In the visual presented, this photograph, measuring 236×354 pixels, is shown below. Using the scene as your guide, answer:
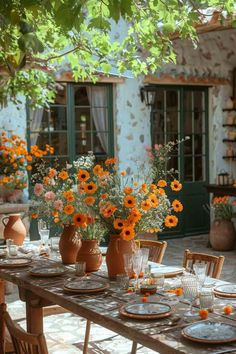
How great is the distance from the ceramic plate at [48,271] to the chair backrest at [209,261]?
2.54 feet

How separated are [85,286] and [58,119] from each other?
5124 mm

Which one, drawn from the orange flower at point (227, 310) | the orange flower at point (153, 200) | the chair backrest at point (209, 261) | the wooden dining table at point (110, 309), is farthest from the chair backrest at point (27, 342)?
the chair backrest at point (209, 261)

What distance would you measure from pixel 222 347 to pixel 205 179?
23.5 feet

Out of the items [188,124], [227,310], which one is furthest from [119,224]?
[188,124]

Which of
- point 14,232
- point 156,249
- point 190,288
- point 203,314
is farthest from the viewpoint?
point 14,232

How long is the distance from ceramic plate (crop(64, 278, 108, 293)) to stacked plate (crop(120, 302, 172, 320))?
1.18 ft

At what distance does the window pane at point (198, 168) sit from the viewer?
→ 30.8 ft

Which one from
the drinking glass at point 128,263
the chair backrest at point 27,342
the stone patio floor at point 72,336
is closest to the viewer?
the chair backrest at point 27,342

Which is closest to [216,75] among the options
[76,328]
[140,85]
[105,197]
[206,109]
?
[206,109]

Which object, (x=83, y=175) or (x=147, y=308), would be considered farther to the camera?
(x=83, y=175)

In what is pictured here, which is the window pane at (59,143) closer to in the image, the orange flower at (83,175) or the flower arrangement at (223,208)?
the flower arrangement at (223,208)

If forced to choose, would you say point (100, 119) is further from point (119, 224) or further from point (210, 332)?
point (210, 332)

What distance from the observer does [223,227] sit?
26.8 feet

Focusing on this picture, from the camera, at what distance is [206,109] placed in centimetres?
939
